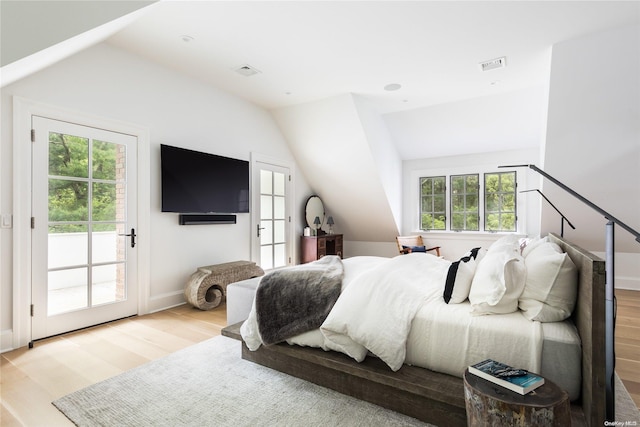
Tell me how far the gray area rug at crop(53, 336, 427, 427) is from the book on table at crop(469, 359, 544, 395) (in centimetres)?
52

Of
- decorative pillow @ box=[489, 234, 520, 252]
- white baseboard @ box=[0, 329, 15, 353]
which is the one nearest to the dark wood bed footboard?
decorative pillow @ box=[489, 234, 520, 252]

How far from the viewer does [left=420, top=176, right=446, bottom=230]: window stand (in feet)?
20.2

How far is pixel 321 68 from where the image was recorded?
11.9ft

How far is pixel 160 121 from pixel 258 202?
1.72 metres

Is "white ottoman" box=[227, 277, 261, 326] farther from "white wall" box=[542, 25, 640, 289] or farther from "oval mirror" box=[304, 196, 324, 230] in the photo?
"white wall" box=[542, 25, 640, 289]

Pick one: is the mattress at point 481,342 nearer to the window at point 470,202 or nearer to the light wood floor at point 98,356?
the light wood floor at point 98,356

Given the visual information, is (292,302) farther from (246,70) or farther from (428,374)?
(246,70)

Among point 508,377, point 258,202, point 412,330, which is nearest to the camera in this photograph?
point 508,377

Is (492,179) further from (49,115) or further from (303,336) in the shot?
(49,115)

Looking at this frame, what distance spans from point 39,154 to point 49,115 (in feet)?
1.13

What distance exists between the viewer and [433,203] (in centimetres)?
624

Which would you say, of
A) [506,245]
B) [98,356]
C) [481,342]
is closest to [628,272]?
[506,245]

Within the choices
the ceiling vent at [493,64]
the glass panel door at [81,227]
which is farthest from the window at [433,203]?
the glass panel door at [81,227]

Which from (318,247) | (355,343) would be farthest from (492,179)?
(355,343)
